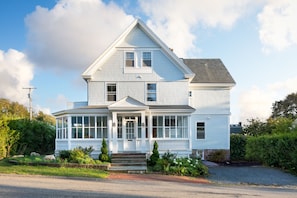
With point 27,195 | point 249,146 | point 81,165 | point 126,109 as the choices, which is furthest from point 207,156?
point 27,195

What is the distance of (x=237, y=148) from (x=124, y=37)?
43.7 feet

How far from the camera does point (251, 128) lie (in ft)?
119

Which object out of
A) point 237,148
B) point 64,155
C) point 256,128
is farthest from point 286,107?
point 64,155

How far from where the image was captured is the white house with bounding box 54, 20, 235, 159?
2486 centimetres

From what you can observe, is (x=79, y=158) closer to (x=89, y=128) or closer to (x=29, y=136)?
(x=89, y=128)

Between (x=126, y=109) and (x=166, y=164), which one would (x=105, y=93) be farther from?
(x=166, y=164)

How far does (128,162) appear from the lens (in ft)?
74.7

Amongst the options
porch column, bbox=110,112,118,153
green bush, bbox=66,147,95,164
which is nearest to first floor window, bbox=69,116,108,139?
porch column, bbox=110,112,118,153

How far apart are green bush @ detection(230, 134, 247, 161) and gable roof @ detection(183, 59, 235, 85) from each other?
4918mm

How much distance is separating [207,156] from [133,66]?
947 centimetres

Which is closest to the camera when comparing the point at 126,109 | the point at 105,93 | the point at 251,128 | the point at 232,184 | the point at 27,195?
the point at 27,195

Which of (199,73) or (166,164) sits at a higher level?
(199,73)

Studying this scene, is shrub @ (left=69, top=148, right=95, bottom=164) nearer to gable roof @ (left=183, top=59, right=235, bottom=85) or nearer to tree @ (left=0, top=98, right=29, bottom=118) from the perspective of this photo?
gable roof @ (left=183, top=59, right=235, bottom=85)

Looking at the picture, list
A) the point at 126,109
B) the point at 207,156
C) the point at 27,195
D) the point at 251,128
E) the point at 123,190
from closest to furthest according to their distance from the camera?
the point at 27,195
the point at 123,190
the point at 126,109
the point at 207,156
the point at 251,128
